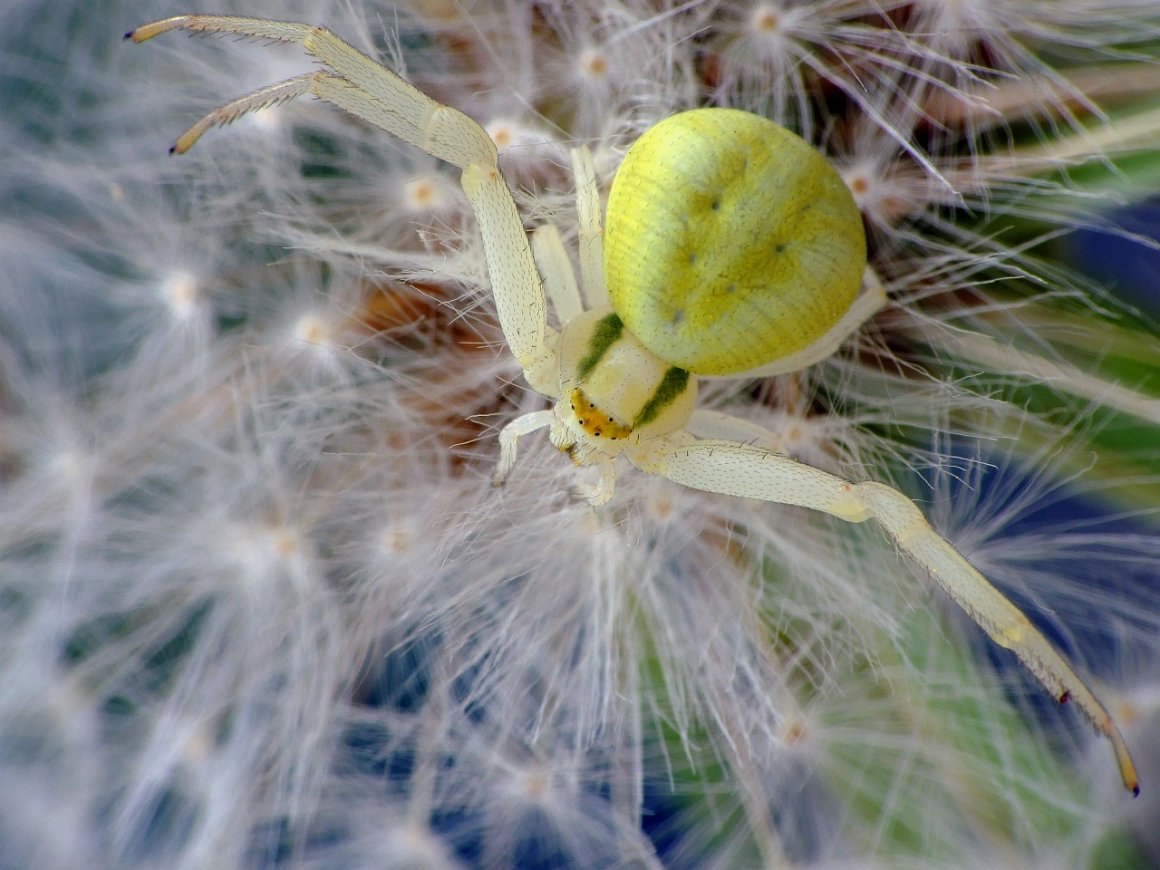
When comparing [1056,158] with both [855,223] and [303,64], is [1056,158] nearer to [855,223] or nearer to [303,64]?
[855,223]

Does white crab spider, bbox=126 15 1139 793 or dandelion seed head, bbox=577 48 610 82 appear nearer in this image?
white crab spider, bbox=126 15 1139 793

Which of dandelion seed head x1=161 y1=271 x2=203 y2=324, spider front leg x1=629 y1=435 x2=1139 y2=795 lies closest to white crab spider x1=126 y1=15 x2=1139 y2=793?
spider front leg x1=629 y1=435 x2=1139 y2=795

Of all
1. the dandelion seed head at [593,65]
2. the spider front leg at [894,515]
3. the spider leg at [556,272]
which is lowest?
the spider front leg at [894,515]

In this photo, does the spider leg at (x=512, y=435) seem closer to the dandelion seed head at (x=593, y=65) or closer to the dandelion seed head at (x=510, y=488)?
the dandelion seed head at (x=510, y=488)

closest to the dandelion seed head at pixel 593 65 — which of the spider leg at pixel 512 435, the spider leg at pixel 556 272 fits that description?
the spider leg at pixel 556 272

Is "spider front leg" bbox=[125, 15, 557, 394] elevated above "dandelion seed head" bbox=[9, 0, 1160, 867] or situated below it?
above

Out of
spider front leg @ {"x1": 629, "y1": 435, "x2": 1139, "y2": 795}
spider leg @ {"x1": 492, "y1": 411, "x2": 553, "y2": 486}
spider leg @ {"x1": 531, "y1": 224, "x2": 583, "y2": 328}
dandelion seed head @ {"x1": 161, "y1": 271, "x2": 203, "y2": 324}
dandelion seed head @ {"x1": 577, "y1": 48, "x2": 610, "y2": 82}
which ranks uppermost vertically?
dandelion seed head @ {"x1": 577, "y1": 48, "x2": 610, "y2": 82}

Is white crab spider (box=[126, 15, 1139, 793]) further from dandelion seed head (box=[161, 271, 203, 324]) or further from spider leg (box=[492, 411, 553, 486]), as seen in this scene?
dandelion seed head (box=[161, 271, 203, 324])

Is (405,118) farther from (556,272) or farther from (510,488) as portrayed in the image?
(510,488)

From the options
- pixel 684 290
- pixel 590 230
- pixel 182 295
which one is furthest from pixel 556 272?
pixel 182 295
